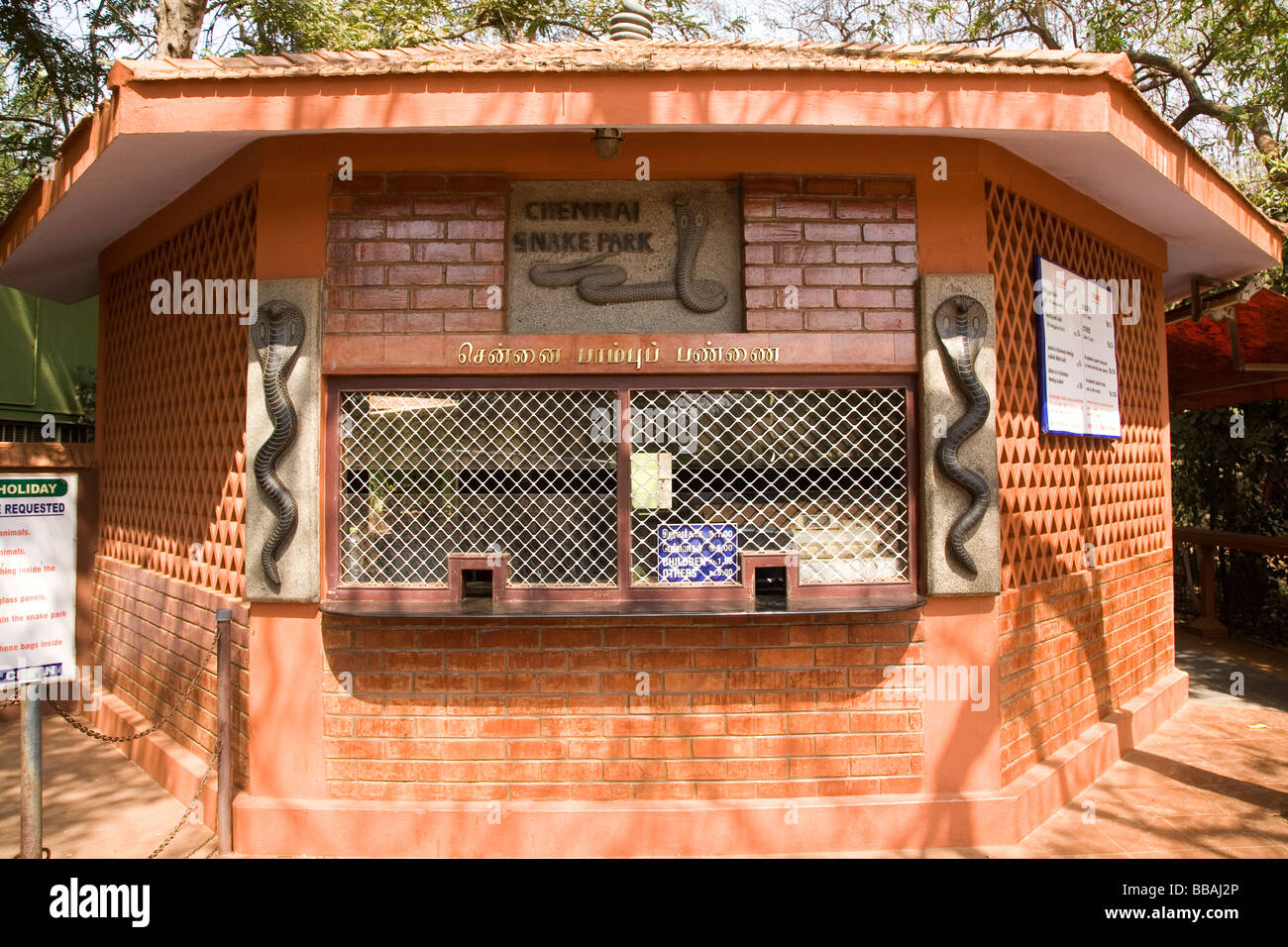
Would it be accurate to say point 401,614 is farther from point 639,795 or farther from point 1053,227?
point 1053,227

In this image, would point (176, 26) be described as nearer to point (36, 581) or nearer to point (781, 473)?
point (36, 581)

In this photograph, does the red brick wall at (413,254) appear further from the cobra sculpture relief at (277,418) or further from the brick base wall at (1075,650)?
the brick base wall at (1075,650)

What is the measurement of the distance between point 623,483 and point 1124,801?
10.9 ft

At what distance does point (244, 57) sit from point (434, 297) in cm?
135

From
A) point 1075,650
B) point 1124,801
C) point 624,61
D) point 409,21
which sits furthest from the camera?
point 409,21

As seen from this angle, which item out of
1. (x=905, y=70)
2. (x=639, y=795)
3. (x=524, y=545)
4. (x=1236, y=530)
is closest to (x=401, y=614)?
(x=524, y=545)

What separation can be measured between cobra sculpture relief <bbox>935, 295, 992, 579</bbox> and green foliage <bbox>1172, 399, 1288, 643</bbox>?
685 cm

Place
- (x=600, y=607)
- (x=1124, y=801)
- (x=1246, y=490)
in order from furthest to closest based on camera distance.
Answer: (x=1246, y=490)
(x=1124, y=801)
(x=600, y=607)

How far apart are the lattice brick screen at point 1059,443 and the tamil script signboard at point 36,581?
4373mm

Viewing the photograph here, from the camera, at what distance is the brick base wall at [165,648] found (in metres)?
4.76

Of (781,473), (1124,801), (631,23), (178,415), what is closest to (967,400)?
(781,473)

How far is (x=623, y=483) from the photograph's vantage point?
444cm

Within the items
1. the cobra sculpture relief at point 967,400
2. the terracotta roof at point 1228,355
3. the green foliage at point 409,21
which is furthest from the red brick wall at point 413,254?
the green foliage at point 409,21

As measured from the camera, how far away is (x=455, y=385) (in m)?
4.48
